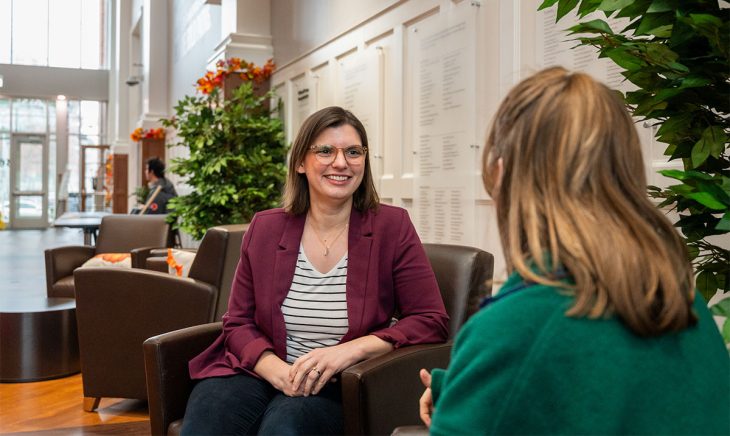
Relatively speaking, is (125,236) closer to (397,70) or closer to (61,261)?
(61,261)

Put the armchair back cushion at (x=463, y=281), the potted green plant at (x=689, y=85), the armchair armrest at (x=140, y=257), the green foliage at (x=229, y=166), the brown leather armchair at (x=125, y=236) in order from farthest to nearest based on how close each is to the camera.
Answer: the brown leather armchair at (x=125, y=236) → the green foliage at (x=229, y=166) → the armchair armrest at (x=140, y=257) → the armchair back cushion at (x=463, y=281) → the potted green plant at (x=689, y=85)

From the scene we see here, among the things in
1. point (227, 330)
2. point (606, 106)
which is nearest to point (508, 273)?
point (606, 106)

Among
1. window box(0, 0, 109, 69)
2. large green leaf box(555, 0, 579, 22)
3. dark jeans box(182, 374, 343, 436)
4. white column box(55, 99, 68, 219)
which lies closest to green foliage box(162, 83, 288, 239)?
dark jeans box(182, 374, 343, 436)

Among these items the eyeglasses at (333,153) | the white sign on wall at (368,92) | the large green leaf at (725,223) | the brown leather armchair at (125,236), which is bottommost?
the brown leather armchair at (125,236)

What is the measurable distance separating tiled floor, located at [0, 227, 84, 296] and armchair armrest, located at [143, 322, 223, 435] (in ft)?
11.9

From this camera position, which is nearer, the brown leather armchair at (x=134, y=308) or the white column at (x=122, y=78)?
the brown leather armchair at (x=134, y=308)

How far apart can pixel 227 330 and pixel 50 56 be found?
67.4ft

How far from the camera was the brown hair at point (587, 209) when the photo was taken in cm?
87

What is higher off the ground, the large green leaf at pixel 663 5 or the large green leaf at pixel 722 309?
the large green leaf at pixel 663 5

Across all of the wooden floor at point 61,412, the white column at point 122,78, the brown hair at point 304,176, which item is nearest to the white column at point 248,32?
the wooden floor at point 61,412

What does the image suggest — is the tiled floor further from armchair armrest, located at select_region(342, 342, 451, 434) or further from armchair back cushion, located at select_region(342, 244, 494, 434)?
armchair armrest, located at select_region(342, 342, 451, 434)

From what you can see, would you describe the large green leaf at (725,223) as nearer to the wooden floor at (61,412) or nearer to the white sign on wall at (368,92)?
the wooden floor at (61,412)

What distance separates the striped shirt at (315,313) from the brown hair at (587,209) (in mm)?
1291

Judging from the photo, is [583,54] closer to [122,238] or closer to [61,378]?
[61,378]
